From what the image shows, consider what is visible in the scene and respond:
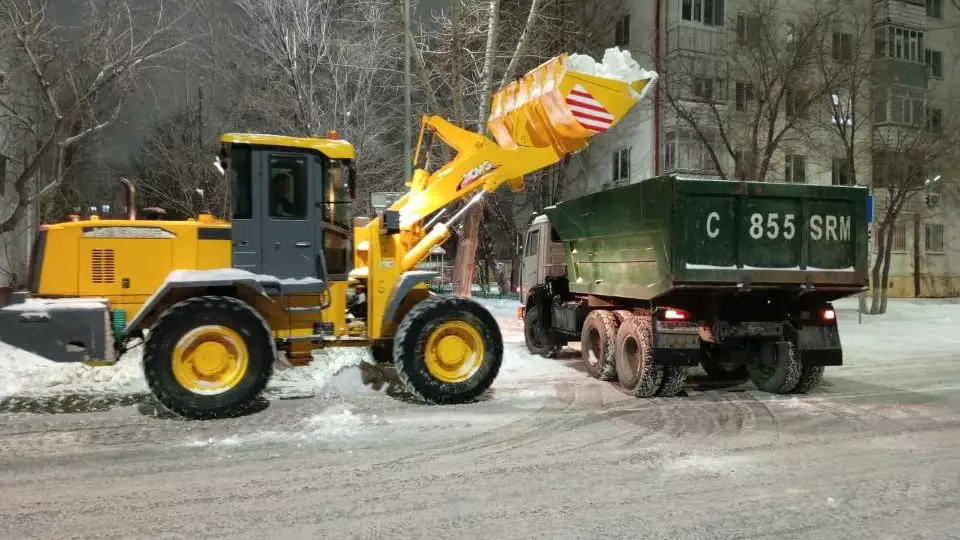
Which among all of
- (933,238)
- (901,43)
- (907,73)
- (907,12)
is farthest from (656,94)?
(933,238)

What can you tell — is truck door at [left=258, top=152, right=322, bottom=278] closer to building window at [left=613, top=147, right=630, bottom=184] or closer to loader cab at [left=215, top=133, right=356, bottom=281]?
loader cab at [left=215, top=133, right=356, bottom=281]

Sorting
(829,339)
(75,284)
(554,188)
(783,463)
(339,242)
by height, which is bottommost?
(783,463)

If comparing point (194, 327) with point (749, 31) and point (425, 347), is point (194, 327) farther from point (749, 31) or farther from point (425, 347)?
point (749, 31)

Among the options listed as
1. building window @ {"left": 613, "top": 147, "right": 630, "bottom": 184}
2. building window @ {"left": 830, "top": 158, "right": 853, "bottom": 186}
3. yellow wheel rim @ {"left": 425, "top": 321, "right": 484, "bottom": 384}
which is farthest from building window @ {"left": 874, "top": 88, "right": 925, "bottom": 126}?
yellow wheel rim @ {"left": 425, "top": 321, "right": 484, "bottom": 384}

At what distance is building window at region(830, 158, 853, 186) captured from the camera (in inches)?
814

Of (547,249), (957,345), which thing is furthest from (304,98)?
(957,345)

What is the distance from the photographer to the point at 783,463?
18.3 feet

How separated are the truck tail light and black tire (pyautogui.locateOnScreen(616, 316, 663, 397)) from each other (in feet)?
0.94

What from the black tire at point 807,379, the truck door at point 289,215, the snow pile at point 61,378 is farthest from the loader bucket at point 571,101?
the snow pile at point 61,378

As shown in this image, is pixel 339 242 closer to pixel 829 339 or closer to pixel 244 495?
pixel 244 495

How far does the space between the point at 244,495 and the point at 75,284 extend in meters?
3.44

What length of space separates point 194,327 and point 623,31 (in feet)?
83.6

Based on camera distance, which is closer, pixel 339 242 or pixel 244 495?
pixel 244 495

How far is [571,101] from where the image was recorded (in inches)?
293
